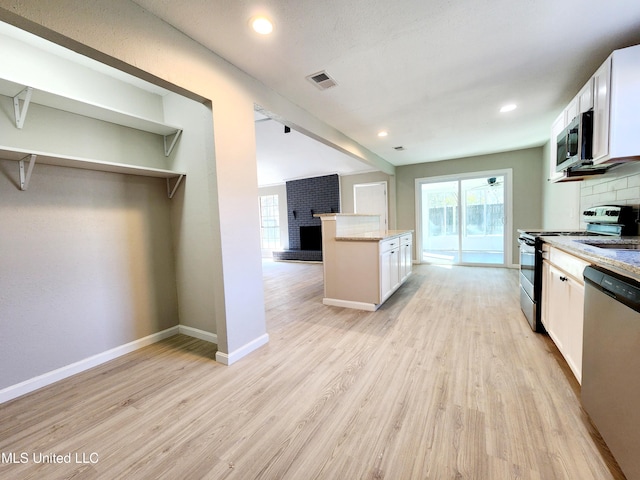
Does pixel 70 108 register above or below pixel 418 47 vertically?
below

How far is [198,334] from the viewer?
8.80 feet

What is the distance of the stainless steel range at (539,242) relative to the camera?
218cm

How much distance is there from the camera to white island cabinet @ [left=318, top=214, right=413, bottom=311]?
325cm

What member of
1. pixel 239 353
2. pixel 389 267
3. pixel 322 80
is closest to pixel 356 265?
pixel 389 267

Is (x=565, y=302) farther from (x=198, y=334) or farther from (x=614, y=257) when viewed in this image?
(x=198, y=334)

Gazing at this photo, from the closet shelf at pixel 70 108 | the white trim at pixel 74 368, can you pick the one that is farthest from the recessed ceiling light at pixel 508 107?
the white trim at pixel 74 368

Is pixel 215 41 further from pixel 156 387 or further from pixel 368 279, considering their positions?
pixel 368 279

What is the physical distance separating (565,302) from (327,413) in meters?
1.80

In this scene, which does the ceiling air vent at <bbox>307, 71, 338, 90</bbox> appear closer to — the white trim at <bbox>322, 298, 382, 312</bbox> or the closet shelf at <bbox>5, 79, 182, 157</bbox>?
the closet shelf at <bbox>5, 79, 182, 157</bbox>

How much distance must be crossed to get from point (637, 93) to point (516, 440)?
2.25m

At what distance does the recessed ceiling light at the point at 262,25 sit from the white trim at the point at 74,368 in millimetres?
2772

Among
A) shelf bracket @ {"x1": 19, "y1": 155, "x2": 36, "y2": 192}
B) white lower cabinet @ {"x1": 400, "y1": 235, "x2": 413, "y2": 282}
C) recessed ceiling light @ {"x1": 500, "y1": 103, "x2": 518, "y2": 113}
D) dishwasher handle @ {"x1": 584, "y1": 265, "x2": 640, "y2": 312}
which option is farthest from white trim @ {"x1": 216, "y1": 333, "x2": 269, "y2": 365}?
recessed ceiling light @ {"x1": 500, "y1": 103, "x2": 518, "y2": 113}

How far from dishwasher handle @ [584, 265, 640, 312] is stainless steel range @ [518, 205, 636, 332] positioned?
3.93ft

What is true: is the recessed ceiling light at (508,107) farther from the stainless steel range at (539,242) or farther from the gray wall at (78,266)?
the gray wall at (78,266)
